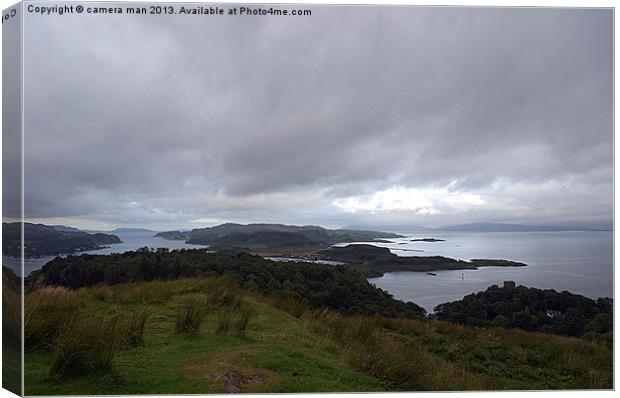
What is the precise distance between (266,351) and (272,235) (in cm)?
156

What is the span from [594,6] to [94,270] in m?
6.35

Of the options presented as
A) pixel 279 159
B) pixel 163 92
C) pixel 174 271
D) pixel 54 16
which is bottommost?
pixel 174 271

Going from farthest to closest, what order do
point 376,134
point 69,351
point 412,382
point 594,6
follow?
point 376,134 → point 594,6 → point 412,382 → point 69,351

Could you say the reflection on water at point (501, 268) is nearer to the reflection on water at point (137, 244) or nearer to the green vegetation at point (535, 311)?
the green vegetation at point (535, 311)

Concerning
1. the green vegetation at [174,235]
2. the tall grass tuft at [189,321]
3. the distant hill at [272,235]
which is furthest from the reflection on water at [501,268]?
the green vegetation at [174,235]

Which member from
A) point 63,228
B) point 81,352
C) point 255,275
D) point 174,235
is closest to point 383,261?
point 255,275

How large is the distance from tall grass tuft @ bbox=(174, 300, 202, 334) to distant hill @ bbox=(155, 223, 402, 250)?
0.90 meters

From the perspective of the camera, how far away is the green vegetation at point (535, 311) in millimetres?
5465

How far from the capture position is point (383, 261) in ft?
19.5

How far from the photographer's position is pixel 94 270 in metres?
5.86

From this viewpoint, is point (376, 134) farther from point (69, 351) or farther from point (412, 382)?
point (69, 351)

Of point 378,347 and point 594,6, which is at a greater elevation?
point 594,6

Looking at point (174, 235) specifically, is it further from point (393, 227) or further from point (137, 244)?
point (393, 227)

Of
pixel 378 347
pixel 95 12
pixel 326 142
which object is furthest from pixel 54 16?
pixel 378 347
